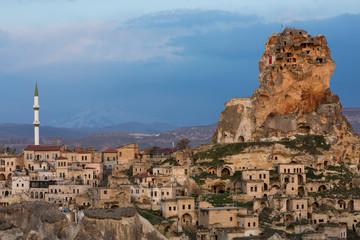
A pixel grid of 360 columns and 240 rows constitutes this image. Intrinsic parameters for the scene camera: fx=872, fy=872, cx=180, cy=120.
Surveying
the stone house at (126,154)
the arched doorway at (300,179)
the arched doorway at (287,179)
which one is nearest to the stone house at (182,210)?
the arched doorway at (287,179)

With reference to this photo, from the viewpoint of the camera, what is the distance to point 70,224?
70250 millimetres

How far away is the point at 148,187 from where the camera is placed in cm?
8900

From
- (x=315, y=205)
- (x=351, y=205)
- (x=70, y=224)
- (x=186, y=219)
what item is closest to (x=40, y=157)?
(x=186, y=219)

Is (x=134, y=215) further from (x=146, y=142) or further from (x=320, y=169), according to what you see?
(x=146, y=142)

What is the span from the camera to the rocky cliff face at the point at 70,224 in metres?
68.5

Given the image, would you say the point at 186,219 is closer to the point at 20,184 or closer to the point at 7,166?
the point at 20,184

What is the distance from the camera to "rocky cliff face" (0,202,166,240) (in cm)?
6850

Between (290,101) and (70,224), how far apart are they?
40559 millimetres

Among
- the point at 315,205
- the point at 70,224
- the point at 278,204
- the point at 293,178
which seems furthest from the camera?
the point at 293,178

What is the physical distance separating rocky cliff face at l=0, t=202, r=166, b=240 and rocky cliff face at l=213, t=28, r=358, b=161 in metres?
30.3

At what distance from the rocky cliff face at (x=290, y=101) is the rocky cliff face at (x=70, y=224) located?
30308 millimetres

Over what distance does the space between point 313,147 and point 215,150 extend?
36.3 ft

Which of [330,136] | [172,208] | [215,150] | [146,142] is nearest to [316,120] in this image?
[330,136]

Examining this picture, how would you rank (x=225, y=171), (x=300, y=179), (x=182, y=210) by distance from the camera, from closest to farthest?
(x=182, y=210) → (x=300, y=179) → (x=225, y=171)
